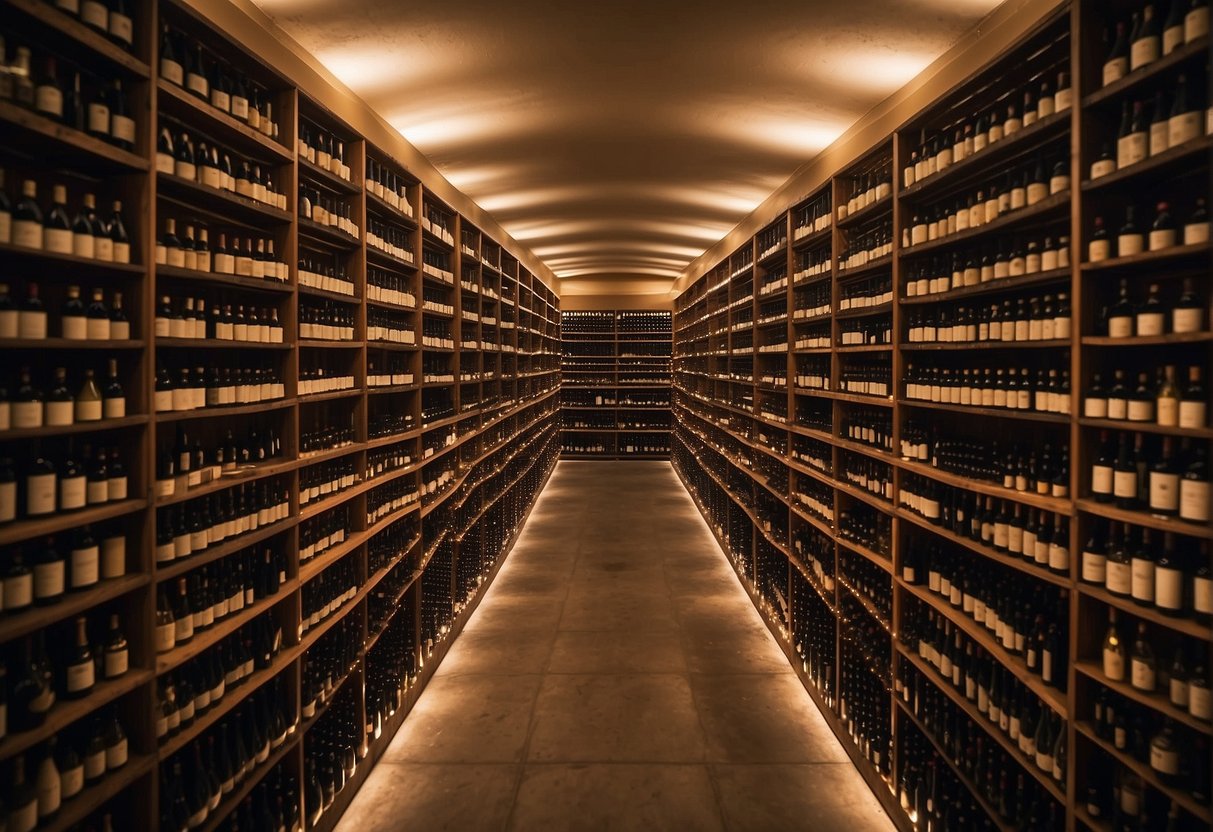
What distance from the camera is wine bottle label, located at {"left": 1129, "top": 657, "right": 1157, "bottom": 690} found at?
198cm

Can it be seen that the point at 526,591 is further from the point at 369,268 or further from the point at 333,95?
the point at 333,95

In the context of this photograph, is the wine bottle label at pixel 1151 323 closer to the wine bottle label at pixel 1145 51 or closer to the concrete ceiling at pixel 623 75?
the wine bottle label at pixel 1145 51

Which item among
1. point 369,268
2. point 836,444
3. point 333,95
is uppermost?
point 333,95

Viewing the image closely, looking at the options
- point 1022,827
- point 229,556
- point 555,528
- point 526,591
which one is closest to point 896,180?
point 1022,827

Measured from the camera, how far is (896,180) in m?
3.36

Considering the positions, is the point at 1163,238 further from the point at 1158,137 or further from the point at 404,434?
the point at 404,434

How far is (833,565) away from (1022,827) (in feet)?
6.38

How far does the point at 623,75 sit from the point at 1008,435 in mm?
2661

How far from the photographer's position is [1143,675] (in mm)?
1983

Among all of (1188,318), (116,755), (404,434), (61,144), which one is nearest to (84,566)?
(116,755)

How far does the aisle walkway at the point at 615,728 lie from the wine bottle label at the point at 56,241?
266 cm

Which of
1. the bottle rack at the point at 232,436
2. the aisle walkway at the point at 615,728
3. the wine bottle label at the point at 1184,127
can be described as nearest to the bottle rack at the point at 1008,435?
the wine bottle label at the point at 1184,127

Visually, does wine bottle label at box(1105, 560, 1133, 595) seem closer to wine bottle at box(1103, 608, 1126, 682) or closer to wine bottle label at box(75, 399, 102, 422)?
wine bottle at box(1103, 608, 1126, 682)

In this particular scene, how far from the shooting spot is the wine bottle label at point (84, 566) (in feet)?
6.43
